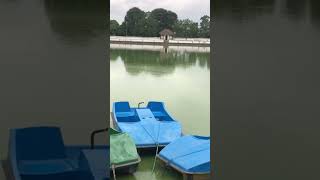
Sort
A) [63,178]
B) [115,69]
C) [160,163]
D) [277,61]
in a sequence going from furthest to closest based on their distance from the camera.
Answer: [115,69]
[160,163]
[277,61]
[63,178]

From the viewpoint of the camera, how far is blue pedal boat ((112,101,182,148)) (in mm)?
5100

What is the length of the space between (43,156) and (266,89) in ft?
3.21

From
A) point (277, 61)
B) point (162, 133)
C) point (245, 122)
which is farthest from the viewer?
point (162, 133)

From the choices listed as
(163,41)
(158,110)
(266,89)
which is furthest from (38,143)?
(163,41)

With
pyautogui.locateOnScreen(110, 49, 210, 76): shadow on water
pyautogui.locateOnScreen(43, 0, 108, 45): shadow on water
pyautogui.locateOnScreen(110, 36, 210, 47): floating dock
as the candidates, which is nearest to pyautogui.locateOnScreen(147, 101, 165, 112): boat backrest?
pyautogui.locateOnScreen(110, 49, 210, 76): shadow on water

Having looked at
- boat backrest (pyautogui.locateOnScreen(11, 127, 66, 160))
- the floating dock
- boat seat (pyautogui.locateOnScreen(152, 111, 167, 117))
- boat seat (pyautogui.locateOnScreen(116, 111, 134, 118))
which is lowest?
boat seat (pyautogui.locateOnScreen(152, 111, 167, 117))

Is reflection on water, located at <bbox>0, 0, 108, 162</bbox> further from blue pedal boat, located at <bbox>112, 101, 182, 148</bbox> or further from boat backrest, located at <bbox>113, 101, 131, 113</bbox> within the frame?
boat backrest, located at <bbox>113, 101, 131, 113</bbox>

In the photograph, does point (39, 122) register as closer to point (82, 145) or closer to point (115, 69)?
point (82, 145)

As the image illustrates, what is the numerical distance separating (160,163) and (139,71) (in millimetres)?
5778

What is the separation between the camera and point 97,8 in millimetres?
1845

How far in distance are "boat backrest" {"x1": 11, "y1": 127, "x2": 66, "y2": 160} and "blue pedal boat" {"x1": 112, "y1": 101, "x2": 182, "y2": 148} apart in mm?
3275

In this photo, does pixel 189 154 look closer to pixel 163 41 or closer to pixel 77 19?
pixel 77 19

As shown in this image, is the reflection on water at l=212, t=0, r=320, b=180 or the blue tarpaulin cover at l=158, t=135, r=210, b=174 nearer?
the reflection on water at l=212, t=0, r=320, b=180

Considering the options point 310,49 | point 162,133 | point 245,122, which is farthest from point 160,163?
point 310,49
